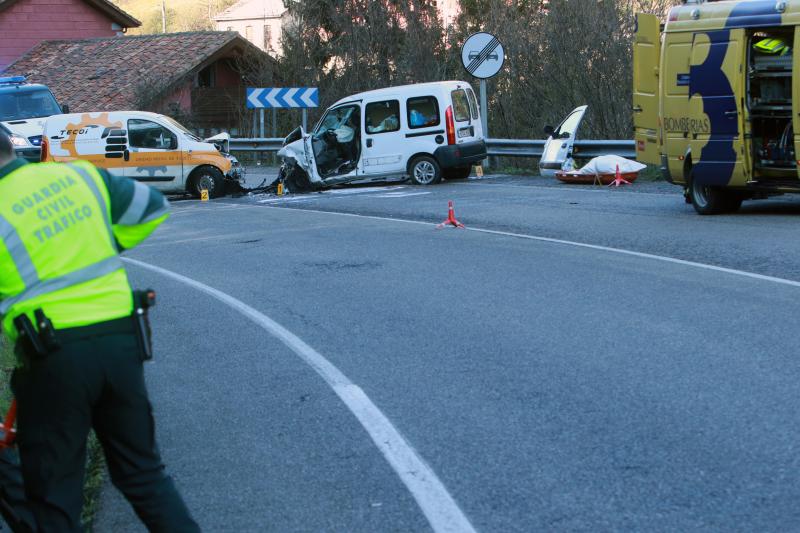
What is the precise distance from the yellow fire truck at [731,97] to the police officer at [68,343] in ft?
39.5

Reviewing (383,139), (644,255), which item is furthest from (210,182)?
(644,255)

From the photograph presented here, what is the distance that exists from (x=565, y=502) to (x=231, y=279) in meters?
7.78

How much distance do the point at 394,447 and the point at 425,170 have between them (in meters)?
17.7

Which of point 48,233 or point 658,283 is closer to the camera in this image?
point 48,233

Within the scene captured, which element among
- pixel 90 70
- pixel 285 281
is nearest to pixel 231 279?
pixel 285 281

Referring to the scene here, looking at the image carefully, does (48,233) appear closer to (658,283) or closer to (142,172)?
(658,283)

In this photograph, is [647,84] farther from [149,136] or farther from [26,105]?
[26,105]

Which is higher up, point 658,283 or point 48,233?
point 48,233

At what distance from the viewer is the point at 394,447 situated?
19.8 ft

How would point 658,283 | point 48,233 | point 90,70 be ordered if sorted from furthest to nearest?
point 90,70 < point 658,283 < point 48,233

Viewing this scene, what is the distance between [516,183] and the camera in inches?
895

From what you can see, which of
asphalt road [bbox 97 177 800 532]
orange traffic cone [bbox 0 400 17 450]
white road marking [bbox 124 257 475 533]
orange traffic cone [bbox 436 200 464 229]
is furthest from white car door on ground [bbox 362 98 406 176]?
orange traffic cone [bbox 0 400 17 450]

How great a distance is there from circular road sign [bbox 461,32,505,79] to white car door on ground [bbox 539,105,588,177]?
2989 millimetres

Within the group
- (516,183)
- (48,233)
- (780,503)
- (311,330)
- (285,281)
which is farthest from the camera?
(516,183)
